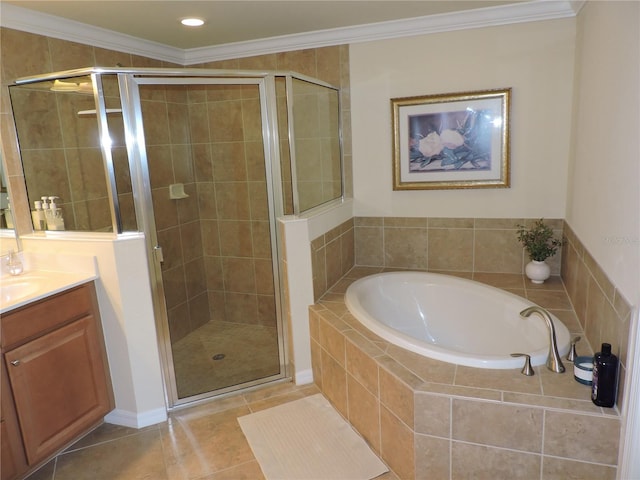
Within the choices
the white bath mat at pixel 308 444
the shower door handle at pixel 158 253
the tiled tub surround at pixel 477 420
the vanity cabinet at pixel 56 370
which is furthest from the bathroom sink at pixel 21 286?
the tiled tub surround at pixel 477 420

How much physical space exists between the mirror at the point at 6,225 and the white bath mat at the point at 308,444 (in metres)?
1.61

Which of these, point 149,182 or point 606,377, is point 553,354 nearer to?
point 606,377

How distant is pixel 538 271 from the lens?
9.46 ft

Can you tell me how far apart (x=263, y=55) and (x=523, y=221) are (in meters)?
2.22

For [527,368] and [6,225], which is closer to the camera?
[527,368]

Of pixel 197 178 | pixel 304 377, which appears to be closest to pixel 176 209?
pixel 197 178

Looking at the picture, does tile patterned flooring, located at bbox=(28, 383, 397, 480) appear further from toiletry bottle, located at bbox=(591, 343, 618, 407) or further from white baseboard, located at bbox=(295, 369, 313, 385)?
toiletry bottle, located at bbox=(591, 343, 618, 407)

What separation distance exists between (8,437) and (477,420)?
198cm

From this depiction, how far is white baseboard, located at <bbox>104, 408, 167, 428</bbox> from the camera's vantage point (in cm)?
247

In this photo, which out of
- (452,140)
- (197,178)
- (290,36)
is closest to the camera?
(452,140)

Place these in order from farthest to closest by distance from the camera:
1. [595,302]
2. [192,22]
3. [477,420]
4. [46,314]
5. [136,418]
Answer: [192,22]
[136,418]
[46,314]
[595,302]
[477,420]

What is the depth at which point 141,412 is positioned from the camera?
2.47m

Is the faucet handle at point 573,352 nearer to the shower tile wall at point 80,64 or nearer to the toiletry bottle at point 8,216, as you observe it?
the shower tile wall at point 80,64

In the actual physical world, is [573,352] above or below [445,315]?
above
